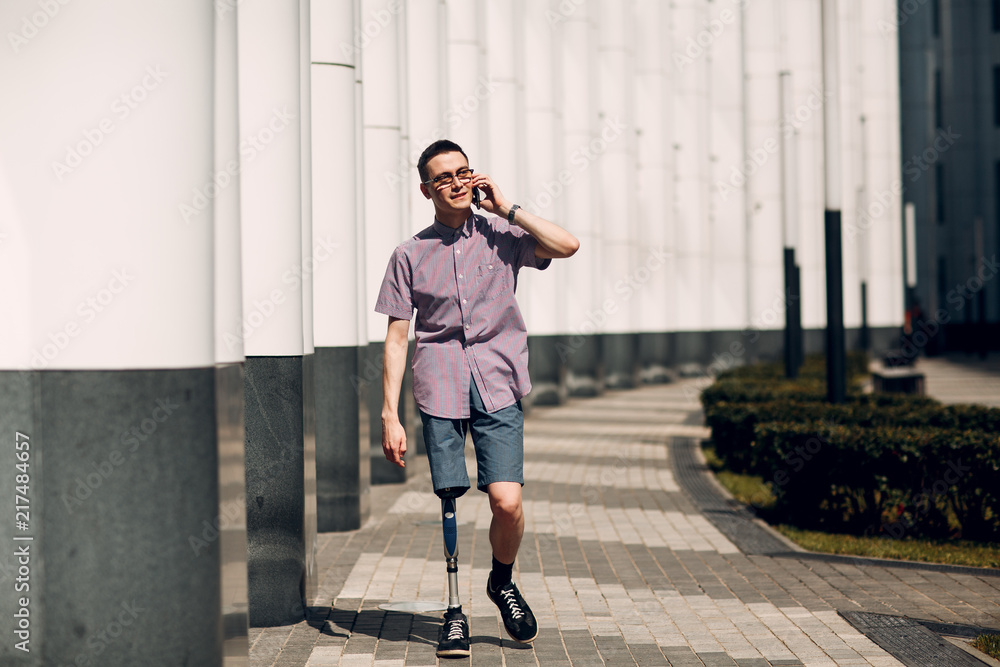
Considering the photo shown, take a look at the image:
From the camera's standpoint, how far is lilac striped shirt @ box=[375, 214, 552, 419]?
508cm

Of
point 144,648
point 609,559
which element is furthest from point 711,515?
point 144,648

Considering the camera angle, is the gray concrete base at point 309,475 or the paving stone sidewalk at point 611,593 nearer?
the paving stone sidewalk at point 611,593

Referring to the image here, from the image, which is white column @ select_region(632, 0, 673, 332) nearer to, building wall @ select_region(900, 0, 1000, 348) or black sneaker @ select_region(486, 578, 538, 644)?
building wall @ select_region(900, 0, 1000, 348)

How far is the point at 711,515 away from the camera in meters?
9.38

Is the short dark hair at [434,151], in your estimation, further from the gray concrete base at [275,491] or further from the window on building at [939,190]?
the window on building at [939,190]

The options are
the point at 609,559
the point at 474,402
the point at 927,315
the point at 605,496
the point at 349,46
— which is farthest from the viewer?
the point at 927,315

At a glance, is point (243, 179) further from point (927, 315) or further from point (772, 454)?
point (927, 315)

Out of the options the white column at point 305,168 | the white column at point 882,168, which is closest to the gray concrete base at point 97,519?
the white column at point 305,168

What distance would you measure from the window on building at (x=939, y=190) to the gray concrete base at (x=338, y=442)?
46713 millimetres

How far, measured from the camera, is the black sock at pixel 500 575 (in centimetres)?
532

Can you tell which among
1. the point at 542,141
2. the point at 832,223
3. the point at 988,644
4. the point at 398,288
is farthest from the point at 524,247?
A: the point at 542,141

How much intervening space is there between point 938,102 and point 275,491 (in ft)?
167

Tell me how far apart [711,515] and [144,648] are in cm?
659

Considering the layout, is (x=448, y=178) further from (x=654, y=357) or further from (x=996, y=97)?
(x=996, y=97)
